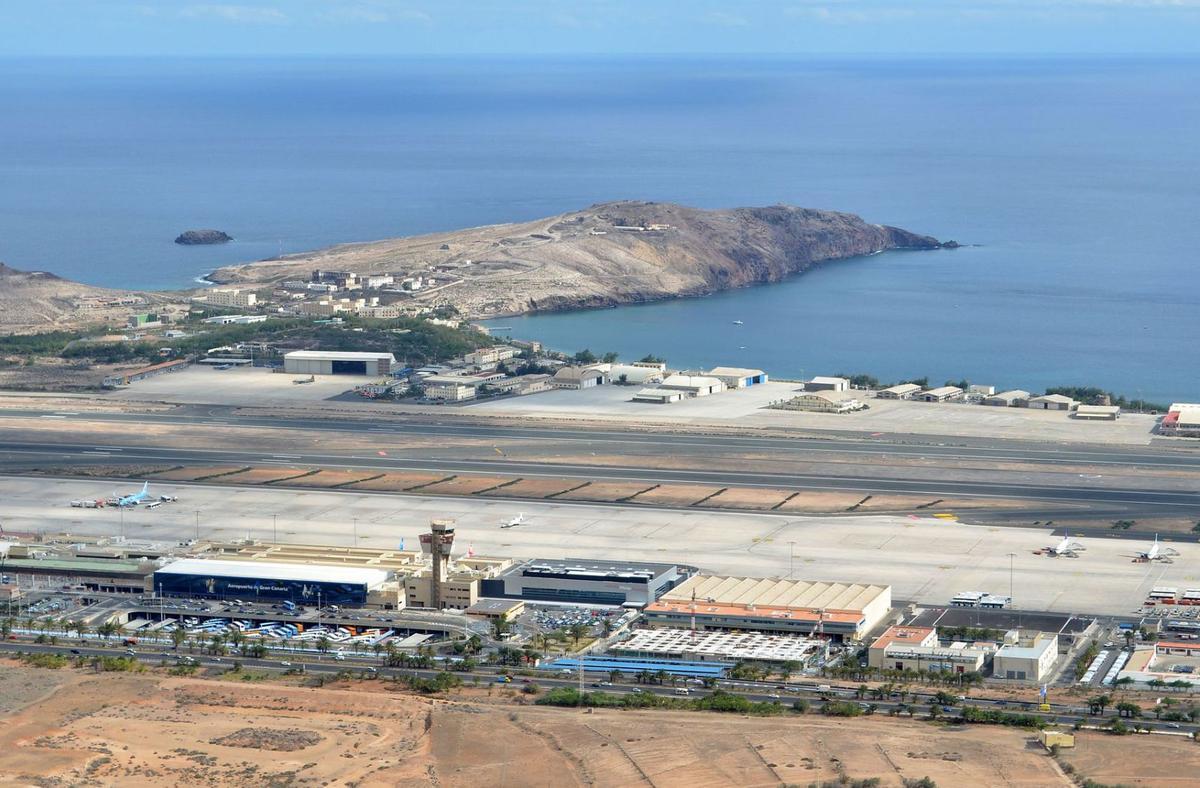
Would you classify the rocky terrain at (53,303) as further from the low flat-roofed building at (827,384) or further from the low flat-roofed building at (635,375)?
the low flat-roofed building at (827,384)

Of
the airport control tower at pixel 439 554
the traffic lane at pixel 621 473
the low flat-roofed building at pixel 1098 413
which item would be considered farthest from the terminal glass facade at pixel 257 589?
the low flat-roofed building at pixel 1098 413

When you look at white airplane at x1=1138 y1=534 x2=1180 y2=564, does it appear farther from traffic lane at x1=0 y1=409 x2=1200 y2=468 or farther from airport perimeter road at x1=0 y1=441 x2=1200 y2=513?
traffic lane at x1=0 y1=409 x2=1200 y2=468

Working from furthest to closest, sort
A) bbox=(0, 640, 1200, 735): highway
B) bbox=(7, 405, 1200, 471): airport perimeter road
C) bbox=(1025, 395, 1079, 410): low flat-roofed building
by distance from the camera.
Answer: bbox=(1025, 395, 1079, 410): low flat-roofed building < bbox=(7, 405, 1200, 471): airport perimeter road < bbox=(0, 640, 1200, 735): highway

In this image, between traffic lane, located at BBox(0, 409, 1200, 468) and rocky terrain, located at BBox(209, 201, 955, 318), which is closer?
traffic lane, located at BBox(0, 409, 1200, 468)

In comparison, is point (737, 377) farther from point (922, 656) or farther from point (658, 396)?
point (922, 656)

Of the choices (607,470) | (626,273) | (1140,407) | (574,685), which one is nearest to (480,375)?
(607,470)

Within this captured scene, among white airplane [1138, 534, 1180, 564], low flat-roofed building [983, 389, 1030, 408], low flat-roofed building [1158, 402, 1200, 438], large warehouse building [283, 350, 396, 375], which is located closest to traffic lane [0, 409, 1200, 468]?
low flat-roofed building [1158, 402, 1200, 438]

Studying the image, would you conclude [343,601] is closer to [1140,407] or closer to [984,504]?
[984,504]
